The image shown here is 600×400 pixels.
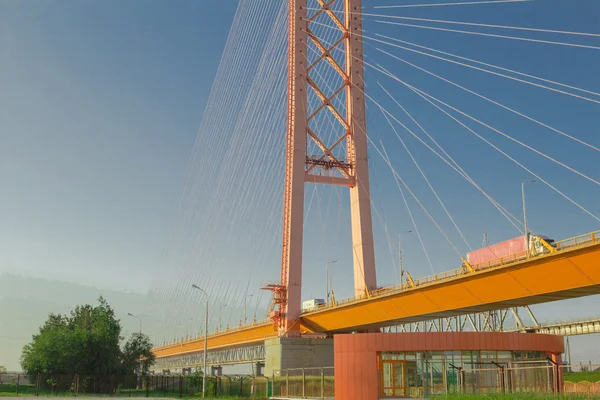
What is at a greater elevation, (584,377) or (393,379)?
(393,379)

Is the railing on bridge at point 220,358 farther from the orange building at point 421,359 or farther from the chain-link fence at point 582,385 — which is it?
the orange building at point 421,359

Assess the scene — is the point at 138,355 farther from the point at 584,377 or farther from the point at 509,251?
the point at 584,377

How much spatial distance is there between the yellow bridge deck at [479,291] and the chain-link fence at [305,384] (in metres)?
5.99

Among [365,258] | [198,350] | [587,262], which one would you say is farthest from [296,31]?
[198,350]

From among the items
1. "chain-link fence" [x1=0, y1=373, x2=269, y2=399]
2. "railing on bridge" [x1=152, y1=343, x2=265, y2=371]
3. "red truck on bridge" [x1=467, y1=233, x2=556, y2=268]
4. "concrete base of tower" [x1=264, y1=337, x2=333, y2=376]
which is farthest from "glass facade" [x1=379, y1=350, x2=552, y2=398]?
"railing on bridge" [x1=152, y1=343, x2=265, y2=371]

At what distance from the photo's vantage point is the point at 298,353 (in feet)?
191

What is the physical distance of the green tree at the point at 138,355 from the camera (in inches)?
2430

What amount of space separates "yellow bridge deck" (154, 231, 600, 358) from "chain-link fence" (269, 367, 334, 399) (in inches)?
236

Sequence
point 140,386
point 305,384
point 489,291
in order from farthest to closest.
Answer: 1. point 140,386
2. point 305,384
3. point 489,291

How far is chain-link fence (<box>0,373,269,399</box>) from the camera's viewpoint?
51.5 m

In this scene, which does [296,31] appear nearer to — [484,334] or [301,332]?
[301,332]

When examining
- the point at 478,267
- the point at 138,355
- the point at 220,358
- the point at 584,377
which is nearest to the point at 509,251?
the point at 478,267

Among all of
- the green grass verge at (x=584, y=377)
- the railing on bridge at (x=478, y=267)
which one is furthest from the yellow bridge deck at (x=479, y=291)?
the green grass verge at (x=584, y=377)

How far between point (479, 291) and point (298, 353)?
70.5ft
